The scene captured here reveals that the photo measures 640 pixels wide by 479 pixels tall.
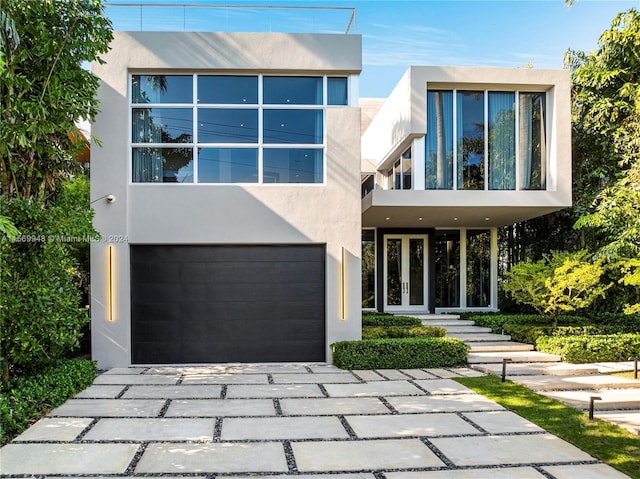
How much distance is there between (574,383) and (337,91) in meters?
6.89

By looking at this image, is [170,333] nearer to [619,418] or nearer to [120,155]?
[120,155]

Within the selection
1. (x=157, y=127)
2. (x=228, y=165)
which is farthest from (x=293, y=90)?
(x=157, y=127)

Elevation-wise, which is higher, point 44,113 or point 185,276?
point 44,113

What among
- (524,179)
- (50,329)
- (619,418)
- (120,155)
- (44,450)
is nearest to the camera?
(44,450)

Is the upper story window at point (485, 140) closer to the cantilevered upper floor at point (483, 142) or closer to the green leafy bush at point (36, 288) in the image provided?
the cantilevered upper floor at point (483, 142)

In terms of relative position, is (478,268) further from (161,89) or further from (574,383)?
(161,89)

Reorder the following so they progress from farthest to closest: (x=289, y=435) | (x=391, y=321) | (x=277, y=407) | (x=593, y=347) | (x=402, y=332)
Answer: (x=391, y=321)
(x=402, y=332)
(x=593, y=347)
(x=277, y=407)
(x=289, y=435)

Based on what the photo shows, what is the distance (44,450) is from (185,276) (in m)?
4.93

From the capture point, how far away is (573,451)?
5.06 meters

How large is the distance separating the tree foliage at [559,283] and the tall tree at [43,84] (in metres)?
9.80

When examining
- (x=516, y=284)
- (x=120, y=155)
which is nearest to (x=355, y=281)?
(x=516, y=284)

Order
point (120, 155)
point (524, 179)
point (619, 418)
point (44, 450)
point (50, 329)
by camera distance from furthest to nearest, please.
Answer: point (524, 179), point (120, 155), point (50, 329), point (619, 418), point (44, 450)

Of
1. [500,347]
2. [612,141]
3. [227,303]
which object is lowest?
[500,347]

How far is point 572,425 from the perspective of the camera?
5.92m
